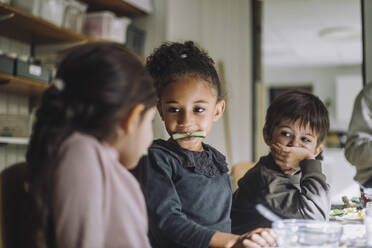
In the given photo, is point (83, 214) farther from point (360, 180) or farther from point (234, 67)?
point (234, 67)

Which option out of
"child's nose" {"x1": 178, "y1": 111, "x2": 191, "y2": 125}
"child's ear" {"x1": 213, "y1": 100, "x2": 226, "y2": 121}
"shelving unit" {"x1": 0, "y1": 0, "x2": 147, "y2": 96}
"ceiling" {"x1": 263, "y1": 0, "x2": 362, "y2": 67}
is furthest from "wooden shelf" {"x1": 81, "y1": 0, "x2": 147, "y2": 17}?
"child's nose" {"x1": 178, "y1": 111, "x2": 191, "y2": 125}

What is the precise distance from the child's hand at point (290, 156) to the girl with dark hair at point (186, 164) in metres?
0.13

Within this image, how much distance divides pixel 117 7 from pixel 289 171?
2.13m

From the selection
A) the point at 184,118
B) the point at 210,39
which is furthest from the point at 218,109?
the point at 210,39

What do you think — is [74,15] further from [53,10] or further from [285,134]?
[285,134]

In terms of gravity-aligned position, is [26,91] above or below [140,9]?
below

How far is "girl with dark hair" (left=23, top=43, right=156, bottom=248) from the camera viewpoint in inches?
19.2

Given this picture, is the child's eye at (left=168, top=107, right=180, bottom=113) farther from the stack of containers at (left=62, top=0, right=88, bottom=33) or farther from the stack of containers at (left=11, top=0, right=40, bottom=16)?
the stack of containers at (left=62, top=0, right=88, bottom=33)

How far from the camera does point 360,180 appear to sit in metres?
1.01

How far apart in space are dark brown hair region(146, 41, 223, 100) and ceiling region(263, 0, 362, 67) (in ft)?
9.59

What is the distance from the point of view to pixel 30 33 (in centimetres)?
231

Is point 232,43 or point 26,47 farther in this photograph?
point 232,43

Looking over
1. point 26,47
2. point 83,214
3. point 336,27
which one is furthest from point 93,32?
point 336,27

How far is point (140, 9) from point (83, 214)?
247 cm
